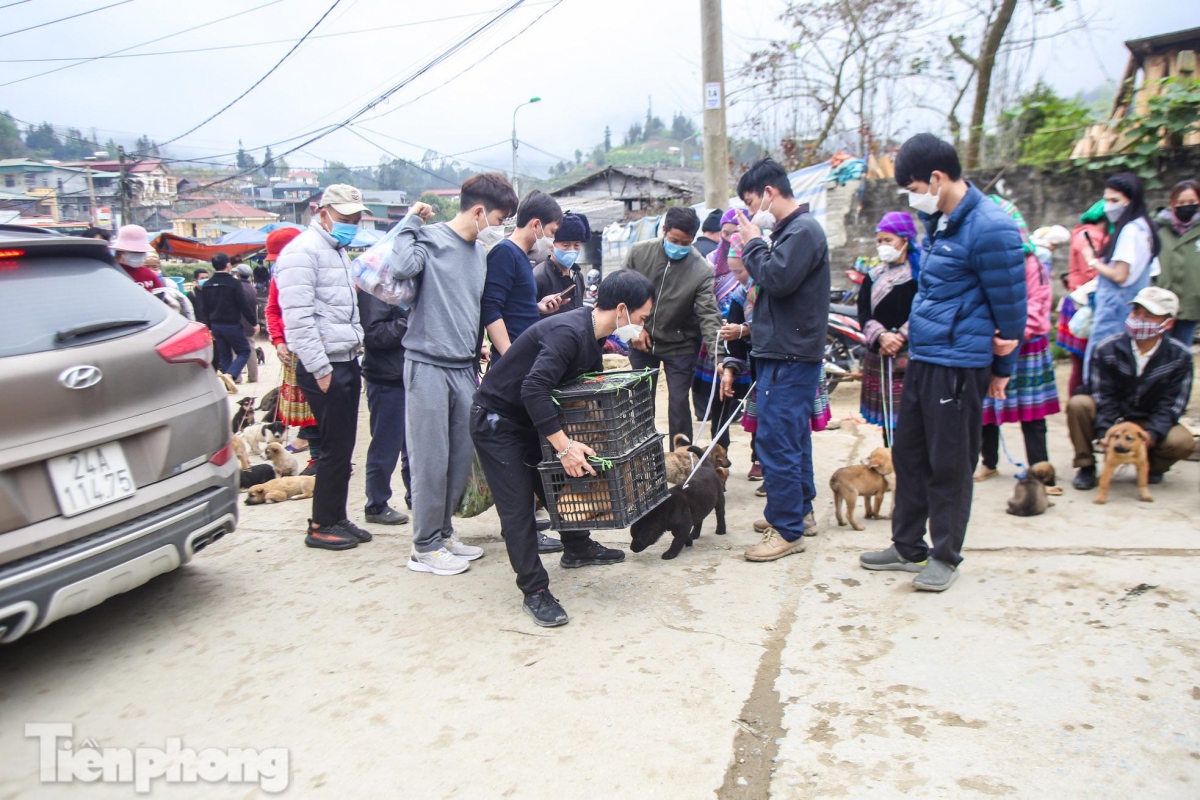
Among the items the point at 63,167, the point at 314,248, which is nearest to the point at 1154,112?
the point at 314,248

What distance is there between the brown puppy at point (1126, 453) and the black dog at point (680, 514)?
2.40 meters

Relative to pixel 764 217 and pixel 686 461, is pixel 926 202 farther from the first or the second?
pixel 686 461

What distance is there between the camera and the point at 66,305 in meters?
3.16

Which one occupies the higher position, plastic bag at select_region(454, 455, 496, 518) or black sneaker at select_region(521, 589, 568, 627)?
plastic bag at select_region(454, 455, 496, 518)

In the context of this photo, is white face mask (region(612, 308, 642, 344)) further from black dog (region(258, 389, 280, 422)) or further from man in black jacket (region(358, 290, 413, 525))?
black dog (region(258, 389, 280, 422))

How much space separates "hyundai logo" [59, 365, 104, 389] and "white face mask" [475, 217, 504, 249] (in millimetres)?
1850

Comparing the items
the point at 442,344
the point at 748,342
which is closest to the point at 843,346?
the point at 748,342

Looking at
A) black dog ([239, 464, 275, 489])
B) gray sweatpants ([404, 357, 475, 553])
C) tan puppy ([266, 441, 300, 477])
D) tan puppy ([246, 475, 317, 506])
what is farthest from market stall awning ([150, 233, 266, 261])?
gray sweatpants ([404, 357, 475, 553])

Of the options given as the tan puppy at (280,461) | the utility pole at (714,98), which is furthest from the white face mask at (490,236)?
the utility pole at (714,98)

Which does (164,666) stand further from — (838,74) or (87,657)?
(838,74)

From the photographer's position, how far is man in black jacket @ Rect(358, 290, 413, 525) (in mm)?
4770

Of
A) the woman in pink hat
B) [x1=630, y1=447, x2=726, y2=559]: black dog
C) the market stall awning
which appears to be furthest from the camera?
the market stall awning

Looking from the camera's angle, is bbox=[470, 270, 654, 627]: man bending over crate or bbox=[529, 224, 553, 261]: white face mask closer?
bbox=[470, 270, 654, 627]: man bending over crate

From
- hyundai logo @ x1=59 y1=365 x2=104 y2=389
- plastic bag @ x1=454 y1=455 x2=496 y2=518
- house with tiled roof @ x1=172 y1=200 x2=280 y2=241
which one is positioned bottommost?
plastic bag @ x1=454 y1=455 x2=496 y2=518
